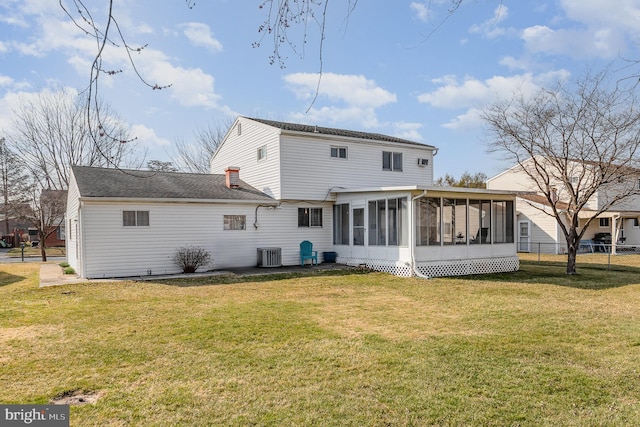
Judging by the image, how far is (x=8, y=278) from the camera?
14.0 m

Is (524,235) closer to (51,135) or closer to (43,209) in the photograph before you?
(43,209)

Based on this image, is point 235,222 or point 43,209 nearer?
point 235,222

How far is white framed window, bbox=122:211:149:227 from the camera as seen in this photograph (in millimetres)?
13453

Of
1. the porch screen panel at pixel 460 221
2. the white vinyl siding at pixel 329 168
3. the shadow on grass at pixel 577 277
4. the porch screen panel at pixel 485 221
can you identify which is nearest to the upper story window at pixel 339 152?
the white vinyl siding at pixel 329 168

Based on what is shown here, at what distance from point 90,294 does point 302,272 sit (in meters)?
6.47

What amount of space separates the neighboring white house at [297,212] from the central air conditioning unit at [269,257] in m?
0.05

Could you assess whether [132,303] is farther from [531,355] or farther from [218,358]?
[531,355]

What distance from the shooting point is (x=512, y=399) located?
3.89 meters

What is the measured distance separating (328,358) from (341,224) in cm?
1171

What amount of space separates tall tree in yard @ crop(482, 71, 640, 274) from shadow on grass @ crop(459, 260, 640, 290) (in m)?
0.88

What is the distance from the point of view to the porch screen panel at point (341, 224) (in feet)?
53.6

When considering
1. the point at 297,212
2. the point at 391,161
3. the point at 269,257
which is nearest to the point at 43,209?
the point at 269,257

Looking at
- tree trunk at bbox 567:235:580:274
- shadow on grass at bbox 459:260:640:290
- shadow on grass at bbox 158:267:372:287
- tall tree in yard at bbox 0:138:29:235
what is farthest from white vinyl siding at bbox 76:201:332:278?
tall tree in yard at bbox 0:138:29:235

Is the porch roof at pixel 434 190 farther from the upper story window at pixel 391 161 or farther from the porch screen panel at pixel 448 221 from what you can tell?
the upper story window at pixel 391 161
